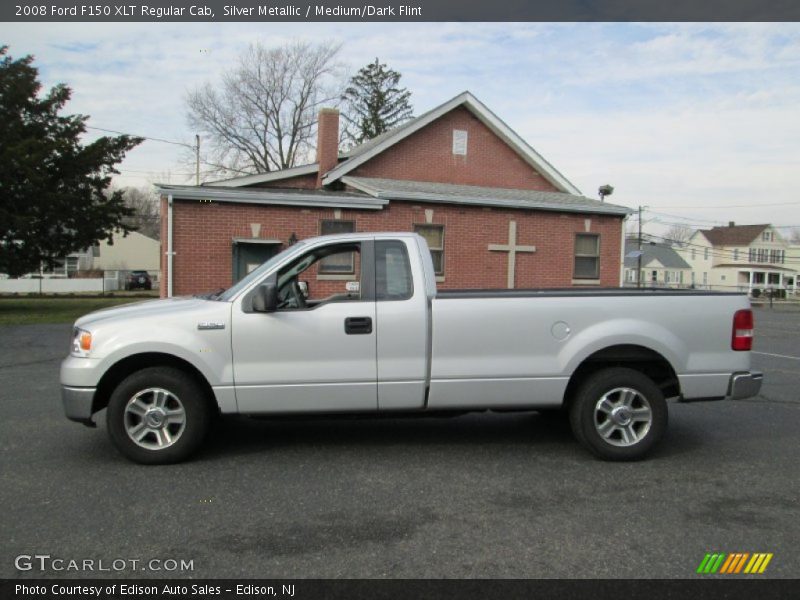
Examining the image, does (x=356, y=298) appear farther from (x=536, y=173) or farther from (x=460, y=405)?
(x=536, y=173)

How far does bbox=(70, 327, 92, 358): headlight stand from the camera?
4.85 meters

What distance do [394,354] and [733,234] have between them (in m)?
85.7

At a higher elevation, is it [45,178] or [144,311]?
[45,178]

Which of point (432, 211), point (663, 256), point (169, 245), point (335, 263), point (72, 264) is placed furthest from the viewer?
point (663, 256)

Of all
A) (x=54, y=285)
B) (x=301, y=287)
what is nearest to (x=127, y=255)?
(x=54, y=285)

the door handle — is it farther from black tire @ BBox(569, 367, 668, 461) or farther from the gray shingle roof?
the gray shingle roof

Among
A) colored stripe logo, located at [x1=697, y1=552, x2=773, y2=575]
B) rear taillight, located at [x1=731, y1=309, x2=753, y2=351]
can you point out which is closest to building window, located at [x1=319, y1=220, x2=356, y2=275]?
rear taillight, located at [x1=731, y1=309, x2=753, y2=351]

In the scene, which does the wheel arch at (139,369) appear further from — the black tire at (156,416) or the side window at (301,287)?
the side window at (301,287)

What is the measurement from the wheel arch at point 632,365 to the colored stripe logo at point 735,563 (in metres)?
1.89

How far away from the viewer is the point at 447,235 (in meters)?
16.7

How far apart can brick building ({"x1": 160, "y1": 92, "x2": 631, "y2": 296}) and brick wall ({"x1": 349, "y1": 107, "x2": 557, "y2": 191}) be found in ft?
0.11

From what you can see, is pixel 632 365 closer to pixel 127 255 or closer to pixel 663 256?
pixel 127 255

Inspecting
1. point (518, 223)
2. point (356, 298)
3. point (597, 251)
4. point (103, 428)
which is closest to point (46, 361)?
point (103, 428)

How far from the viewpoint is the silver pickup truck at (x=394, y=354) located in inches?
192
